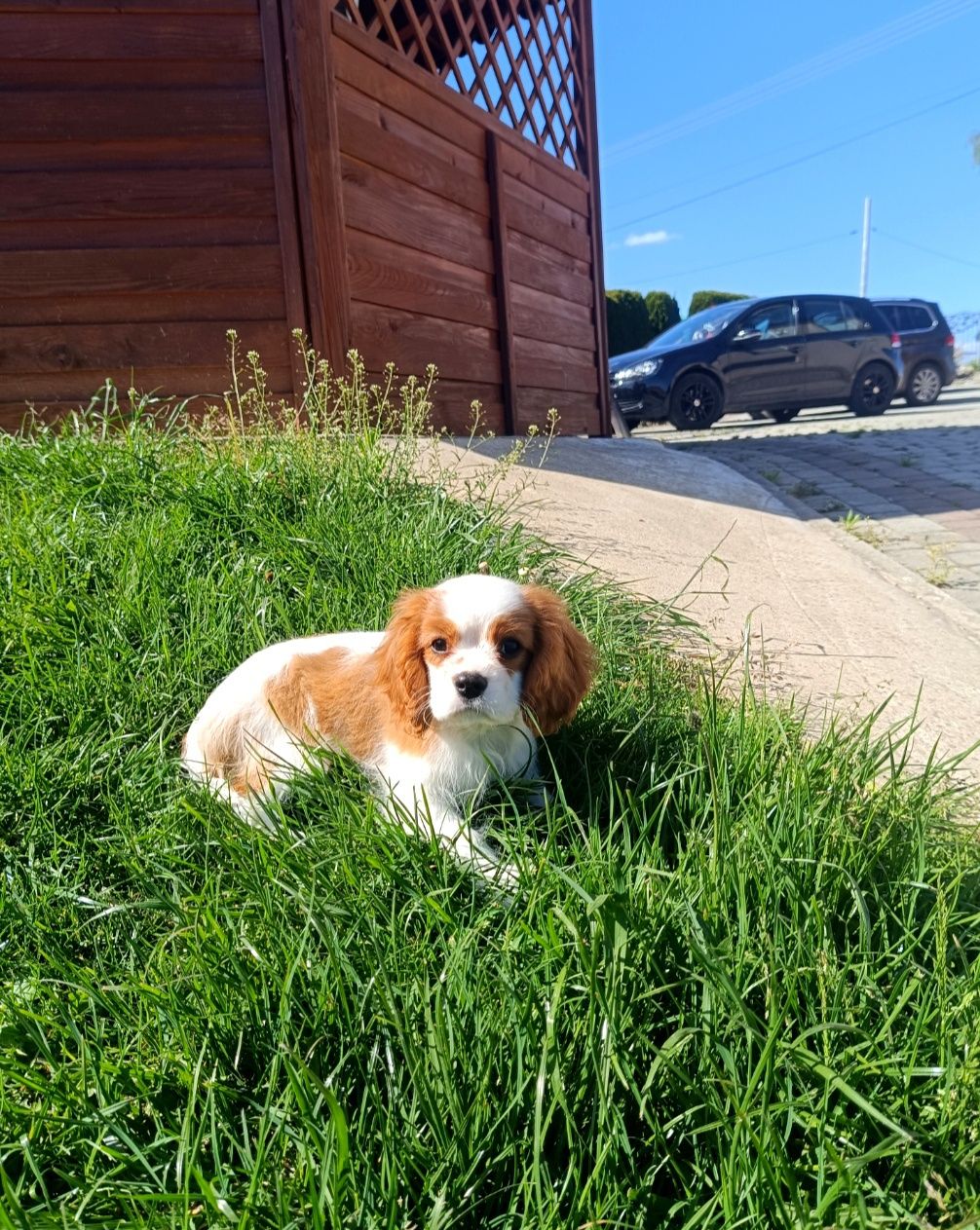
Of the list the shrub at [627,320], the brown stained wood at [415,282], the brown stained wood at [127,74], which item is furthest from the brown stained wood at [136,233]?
the shrub at [627,320]

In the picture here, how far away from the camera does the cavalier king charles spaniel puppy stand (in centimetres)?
209

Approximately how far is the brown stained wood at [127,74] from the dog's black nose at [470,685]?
17.7ft

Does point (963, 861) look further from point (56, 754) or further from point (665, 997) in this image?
point (56, 754)

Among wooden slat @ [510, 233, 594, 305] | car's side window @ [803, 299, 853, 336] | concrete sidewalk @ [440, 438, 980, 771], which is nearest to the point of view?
concrete sidewalk @ [440, 438, 980, 771]

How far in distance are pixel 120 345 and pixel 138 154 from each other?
1.21 m

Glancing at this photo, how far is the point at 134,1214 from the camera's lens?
1247 millimetres

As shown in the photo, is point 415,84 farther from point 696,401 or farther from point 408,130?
point 696,401

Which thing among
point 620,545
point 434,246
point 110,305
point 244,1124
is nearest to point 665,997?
point 244,1124

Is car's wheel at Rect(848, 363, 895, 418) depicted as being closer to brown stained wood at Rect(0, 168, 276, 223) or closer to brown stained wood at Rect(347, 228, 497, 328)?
brown stained wood at Rect(347, 228, 497, 328)

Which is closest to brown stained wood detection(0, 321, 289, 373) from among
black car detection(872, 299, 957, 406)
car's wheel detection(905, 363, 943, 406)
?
black car detection(872, 299, 957, 406)

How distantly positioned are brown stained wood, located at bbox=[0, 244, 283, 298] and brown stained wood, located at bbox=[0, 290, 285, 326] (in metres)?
0.04

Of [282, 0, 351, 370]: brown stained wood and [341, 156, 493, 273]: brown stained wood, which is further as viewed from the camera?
[341, 156, 493, 273]: brown stained wood

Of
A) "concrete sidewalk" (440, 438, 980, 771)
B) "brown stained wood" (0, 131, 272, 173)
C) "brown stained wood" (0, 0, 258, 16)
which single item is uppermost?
"brown stained wood" (0, 0, 258, 16)

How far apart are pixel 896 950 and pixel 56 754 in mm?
2144
